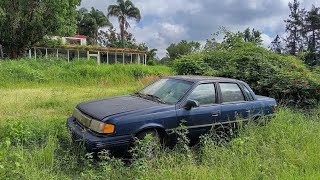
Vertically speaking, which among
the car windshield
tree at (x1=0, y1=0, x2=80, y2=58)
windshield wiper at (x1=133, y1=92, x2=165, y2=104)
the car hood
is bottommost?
the car hood

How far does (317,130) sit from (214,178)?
3.38 m

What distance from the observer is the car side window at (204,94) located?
6679 millimetres

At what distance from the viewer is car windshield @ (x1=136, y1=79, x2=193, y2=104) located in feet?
21.6

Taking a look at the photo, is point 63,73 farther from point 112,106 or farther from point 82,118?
point 112,106

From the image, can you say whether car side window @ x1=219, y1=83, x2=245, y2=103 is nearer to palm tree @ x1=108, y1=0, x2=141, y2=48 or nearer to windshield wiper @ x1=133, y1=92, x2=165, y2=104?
windshield wiper @ x1=133, y1=92, x2=165, y2=104

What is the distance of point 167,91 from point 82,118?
1.75m

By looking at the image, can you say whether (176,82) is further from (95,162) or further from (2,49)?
(2,49)

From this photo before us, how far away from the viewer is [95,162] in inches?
225

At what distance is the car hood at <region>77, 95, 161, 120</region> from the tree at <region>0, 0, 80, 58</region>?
2419cm

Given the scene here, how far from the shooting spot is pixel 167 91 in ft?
22.6

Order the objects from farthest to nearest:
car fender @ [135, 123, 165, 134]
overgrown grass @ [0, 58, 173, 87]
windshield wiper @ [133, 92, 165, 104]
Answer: overgrown grass @ [0, 58, 173, 87], windshield wiper @ [133, 92, 165, 104], car fender @ [135, 123, 165, 134]

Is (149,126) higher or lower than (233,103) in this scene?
lower

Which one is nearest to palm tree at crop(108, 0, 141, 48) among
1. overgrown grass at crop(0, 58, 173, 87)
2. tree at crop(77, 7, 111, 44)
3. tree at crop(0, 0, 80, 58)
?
tree at crop(77, 7, 111, 44)

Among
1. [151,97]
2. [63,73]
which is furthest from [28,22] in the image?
[151,97]
